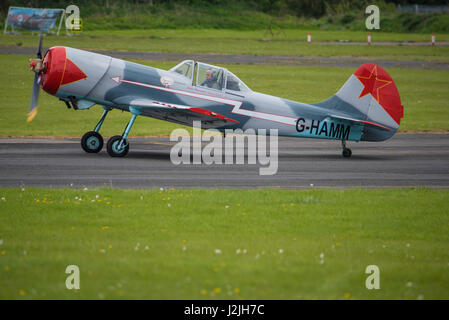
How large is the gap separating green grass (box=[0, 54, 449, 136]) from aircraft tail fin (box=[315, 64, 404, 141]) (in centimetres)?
576

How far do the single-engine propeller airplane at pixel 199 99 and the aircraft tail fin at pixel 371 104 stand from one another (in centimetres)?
3

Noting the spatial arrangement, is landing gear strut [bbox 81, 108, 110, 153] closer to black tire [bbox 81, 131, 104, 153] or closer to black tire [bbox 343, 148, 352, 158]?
black tire [bbox 81, 131, 104, 153]

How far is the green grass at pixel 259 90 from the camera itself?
24094mm

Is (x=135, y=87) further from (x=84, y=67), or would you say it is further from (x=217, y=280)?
(x=217, y=280)

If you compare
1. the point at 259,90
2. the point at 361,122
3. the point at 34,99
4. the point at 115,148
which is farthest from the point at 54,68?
the point at 259,90

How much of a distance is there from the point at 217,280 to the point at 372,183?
7.97 m

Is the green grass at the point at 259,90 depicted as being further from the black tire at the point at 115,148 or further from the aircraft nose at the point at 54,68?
the aircraft nose at the point at 54,68

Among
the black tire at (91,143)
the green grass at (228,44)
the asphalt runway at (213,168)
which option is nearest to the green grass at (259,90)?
the asphalt runway at (213,168)

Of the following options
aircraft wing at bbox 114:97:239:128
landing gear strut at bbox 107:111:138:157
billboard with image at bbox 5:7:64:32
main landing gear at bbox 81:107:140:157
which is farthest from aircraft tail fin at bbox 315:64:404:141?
billboard with image at bbox 5:7:64:32

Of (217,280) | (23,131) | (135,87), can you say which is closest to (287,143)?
(135,87)

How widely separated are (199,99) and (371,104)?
519 centimetres

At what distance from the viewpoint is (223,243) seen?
9.61 meters

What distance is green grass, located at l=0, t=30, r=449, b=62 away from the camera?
47.0m

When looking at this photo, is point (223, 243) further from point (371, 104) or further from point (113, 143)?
point (371, 104)
